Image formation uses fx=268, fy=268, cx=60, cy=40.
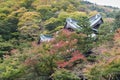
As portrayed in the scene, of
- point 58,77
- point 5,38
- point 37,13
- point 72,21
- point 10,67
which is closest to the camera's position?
point 58,77

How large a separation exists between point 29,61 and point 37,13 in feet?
40.7

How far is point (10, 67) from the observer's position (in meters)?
14.5

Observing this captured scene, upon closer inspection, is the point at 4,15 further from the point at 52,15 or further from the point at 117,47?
the point at 117,47

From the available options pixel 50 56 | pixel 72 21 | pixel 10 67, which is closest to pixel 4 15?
pixel 72 21

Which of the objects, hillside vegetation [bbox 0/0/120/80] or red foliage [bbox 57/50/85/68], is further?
red foliage [bbox 57/50/85/68]

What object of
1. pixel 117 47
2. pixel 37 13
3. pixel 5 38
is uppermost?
pixel 117 47

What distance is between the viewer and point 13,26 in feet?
81.5

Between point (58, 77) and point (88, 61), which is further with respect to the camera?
point (88, 61)

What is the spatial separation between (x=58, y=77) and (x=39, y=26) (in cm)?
1232

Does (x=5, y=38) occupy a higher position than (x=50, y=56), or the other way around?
(x=50, y=56)

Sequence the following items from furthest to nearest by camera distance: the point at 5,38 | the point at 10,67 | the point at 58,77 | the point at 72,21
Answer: the point at 5,38, the point at 72,21, the point at 10,67, the point at 58,77

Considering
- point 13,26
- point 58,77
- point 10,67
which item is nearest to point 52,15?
point 13,26

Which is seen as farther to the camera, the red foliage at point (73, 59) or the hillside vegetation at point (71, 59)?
the red foliage at point (73, 59)

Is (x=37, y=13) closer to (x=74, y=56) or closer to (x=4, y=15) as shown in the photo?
(x=4, y=15)
